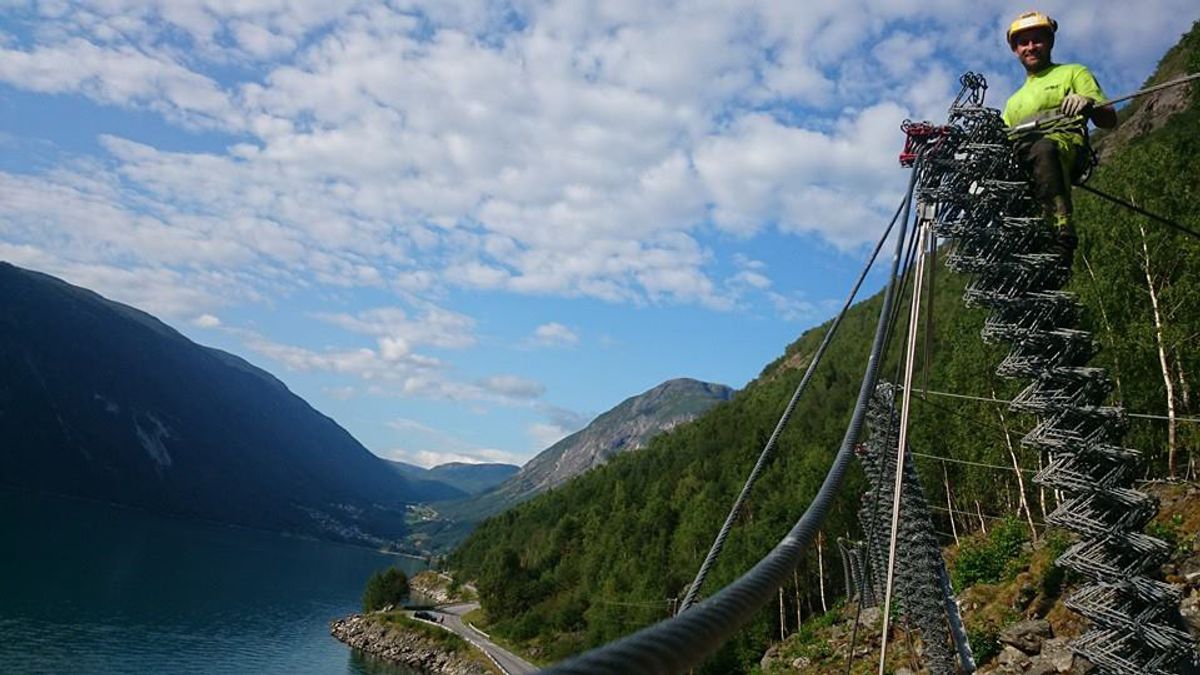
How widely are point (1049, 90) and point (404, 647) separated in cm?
7390

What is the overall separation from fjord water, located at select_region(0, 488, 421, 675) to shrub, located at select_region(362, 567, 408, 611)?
5.57 m

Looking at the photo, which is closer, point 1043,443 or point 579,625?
point 1043,443

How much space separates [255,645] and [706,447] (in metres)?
52.0

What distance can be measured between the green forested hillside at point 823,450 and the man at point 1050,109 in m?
14.3

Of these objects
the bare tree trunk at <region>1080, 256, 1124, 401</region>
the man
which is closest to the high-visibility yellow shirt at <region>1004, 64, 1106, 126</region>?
the man

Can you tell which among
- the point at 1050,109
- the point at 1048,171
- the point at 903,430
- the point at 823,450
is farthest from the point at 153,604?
the point at 1050,109

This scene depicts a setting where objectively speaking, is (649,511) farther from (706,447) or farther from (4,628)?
(4,628)

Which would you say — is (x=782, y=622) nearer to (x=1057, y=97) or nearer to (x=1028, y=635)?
(x=1028, y=635)

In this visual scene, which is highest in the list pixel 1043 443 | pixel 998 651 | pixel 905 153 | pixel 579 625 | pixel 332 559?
pixel 905 153

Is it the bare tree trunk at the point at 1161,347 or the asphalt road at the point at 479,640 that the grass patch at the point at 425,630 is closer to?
the asphalt road at the point at 479,640

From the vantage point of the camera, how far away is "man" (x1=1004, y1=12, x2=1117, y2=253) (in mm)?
6391

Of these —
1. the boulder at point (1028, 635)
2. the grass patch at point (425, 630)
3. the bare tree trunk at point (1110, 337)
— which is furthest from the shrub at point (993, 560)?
the grass patch at point (425, 630)

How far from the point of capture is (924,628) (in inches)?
608

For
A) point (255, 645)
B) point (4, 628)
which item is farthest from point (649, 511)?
point (4, 628)
